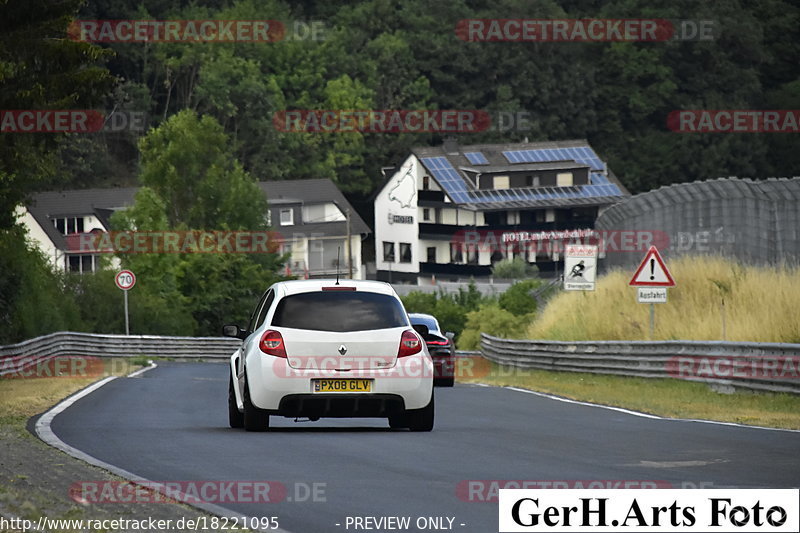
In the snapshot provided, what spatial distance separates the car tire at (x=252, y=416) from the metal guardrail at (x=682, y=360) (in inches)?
350

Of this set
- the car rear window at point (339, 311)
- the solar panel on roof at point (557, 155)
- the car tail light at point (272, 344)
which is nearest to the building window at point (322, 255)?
the solar panel on roof at point (557, 155)

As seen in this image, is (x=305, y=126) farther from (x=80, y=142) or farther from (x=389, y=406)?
(x=389, y=406)

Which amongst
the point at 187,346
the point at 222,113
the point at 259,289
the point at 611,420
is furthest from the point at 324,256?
the point at 611,420

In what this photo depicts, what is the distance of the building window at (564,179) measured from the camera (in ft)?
392

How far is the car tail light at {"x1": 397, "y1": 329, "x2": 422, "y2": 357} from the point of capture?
52.0ft

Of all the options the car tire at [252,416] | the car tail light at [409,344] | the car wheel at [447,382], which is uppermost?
Result: the car tail light at [409,344]

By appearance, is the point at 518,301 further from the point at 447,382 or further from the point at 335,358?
the point at 335,358

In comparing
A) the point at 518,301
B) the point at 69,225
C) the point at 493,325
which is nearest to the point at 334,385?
the point at 493,325

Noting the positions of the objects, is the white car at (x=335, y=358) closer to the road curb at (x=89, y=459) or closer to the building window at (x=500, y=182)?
the road curb at (x=89, y=459)

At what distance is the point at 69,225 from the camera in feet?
347

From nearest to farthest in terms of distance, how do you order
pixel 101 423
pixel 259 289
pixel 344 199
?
pixel 101 423 → pixel 259 289 → pixel 344 199

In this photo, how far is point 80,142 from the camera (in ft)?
352

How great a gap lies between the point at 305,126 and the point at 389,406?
106 metres

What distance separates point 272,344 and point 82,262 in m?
92.0
